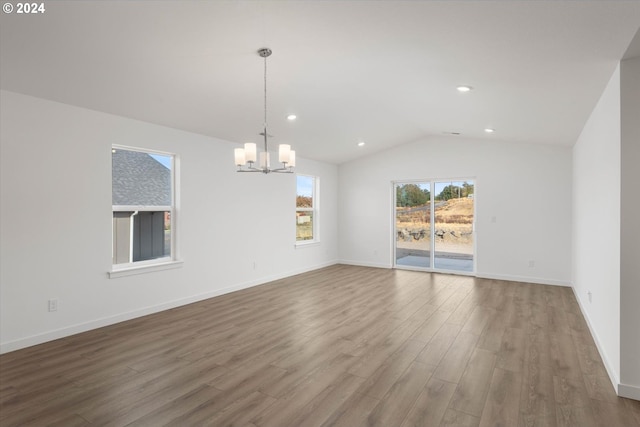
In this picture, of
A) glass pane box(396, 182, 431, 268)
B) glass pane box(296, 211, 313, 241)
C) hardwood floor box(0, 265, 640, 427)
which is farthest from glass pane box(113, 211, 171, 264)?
glass pane box(396, 182, 431, 268)

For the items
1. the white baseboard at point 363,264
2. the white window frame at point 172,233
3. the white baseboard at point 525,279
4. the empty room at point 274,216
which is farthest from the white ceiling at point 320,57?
the white baseboard at point 363,264

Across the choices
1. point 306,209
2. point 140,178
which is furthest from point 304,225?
point 140,178

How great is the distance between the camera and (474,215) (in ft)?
22.2

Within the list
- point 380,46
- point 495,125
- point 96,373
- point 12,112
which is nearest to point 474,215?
point 495,125

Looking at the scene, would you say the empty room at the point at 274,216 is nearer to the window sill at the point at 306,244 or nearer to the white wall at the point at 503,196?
the white wall at the point at 503,196

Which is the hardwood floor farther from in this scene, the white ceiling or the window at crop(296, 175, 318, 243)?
the window at crop(296, 175, 318, 243)

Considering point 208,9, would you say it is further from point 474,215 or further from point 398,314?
point 474,215

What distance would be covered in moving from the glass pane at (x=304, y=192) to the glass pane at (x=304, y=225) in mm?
182

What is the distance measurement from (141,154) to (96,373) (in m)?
2.74

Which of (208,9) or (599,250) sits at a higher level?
(208,9)

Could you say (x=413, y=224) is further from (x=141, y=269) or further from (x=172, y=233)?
(x=141, y=269)

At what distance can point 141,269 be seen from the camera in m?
4.35

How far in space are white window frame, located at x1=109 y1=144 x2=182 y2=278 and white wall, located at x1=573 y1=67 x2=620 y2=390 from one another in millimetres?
4818

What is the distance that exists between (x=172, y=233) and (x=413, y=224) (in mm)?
5012
